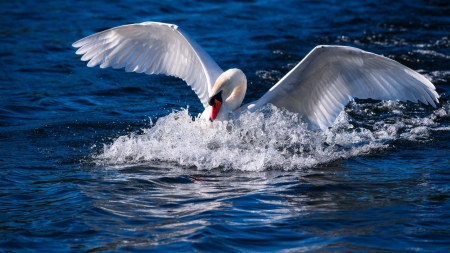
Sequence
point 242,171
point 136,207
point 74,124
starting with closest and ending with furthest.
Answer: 1. point 136,207
2. point 242,171
3. point 74,124

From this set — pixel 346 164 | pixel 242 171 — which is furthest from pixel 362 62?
pixel 242 171

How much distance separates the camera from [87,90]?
1308cm

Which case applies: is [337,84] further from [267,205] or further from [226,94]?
[267,205]

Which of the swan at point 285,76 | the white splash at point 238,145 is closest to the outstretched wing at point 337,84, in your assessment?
the swan at point 285,76

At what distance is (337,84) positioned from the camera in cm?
905

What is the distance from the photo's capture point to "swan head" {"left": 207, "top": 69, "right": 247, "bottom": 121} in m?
8.91

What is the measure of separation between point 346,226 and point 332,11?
44.0ft

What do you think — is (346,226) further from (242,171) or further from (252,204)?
(242,171)

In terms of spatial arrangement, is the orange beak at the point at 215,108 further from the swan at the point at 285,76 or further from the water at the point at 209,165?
the water at the point at 209,165

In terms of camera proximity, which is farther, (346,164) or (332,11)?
(332,11)

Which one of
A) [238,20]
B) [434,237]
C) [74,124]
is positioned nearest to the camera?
[434,237]

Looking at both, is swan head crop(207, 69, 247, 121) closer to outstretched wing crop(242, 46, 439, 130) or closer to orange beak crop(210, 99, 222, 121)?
orange beak crop(210, 99, 222, 121)

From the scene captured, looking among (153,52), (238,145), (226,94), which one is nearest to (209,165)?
(238,145)

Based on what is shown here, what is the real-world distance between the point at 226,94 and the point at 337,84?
146 cm
